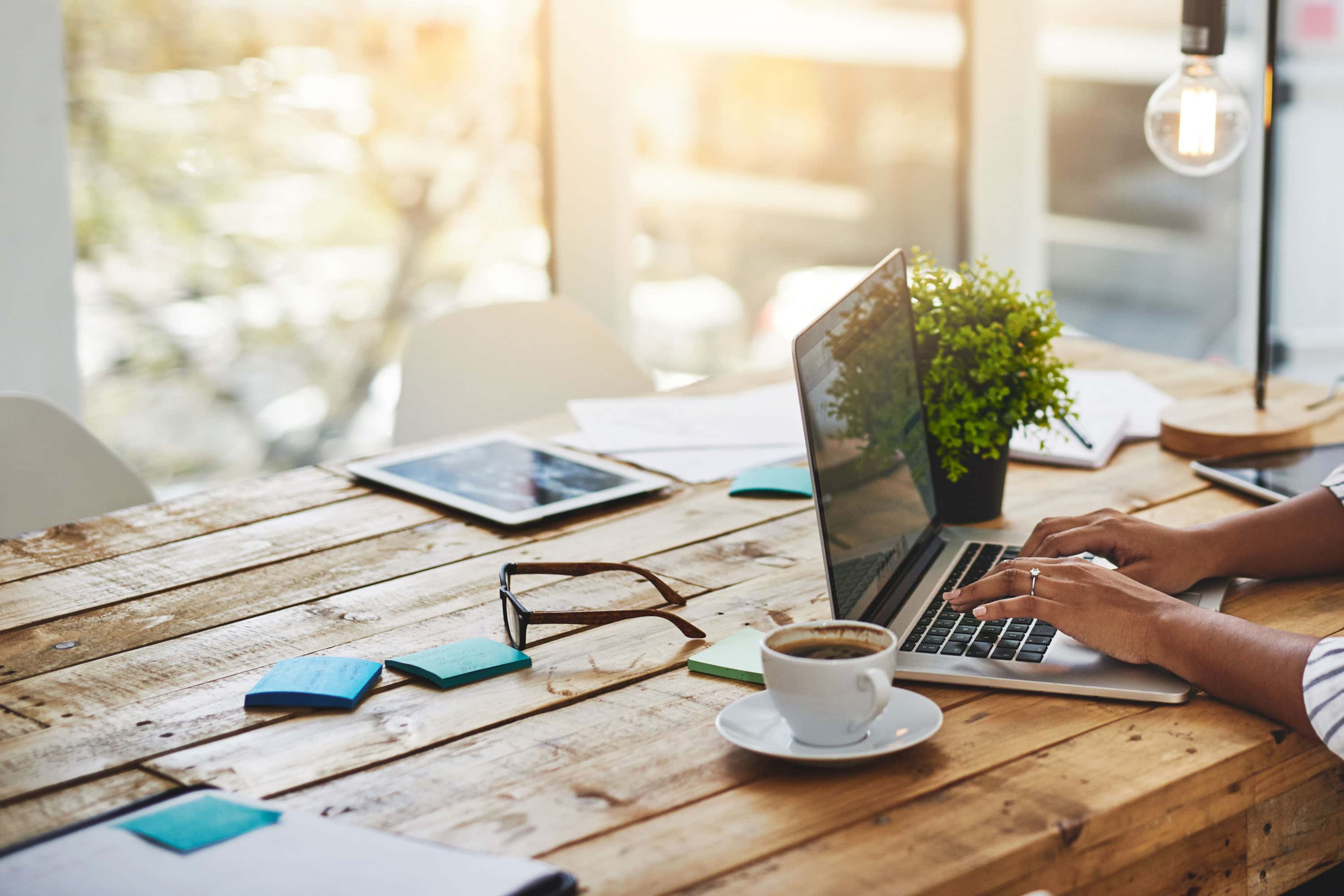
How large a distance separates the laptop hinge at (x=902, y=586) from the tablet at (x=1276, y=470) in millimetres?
394

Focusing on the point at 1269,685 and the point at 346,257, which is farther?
the point at 346,257

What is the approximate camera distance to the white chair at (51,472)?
5.34ft

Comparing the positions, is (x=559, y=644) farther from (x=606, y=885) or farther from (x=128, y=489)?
(x=128, y=489)

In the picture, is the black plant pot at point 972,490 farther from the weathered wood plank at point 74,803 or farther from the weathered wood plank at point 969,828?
the weathered wood plank at point 74,803

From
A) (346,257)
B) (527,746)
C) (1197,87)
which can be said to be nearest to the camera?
(527,746)

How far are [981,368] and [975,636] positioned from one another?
14.1 inches

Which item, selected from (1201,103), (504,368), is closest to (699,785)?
(1201,103)

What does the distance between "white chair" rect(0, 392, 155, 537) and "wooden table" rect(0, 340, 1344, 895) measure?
11.1 inches

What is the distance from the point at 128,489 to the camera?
5.56 ft

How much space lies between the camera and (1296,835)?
3.26 ft

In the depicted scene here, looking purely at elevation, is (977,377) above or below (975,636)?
above

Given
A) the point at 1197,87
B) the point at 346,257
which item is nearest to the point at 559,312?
the point at 346,257

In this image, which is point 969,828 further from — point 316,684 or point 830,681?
point 316,684

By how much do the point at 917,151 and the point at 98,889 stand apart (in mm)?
2939
